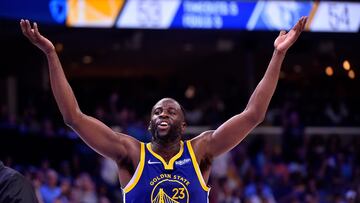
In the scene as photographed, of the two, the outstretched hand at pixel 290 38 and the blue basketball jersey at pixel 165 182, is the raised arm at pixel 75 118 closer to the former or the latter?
the blue basketball jersey at pixel 165 182

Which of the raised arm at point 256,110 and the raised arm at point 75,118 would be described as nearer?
the raised arm at point 75,118

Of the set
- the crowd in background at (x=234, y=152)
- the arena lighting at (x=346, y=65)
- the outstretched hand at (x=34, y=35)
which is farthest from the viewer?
the crowd in background at (x=234, y=152)

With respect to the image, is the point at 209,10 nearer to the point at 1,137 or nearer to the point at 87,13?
the point at 87,13

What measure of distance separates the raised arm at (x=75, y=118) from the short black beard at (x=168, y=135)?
0.13m

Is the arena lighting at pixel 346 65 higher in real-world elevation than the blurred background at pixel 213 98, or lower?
higher

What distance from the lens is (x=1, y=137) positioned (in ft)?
36.9

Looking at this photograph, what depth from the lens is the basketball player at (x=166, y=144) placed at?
164 inches

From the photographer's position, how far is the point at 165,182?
13.9 ft

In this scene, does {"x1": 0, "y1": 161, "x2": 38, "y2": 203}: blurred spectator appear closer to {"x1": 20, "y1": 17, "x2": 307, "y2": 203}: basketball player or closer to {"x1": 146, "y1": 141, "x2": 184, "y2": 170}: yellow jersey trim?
{"x1": 20, "y1": 17, "x2": 307, "y2": 203}: basketball player

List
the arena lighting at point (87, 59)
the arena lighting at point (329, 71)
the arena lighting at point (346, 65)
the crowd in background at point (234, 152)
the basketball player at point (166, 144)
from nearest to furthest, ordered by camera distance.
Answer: the basketball player at point (166, 144) → the arena lighting at point (346, 65) → the crowd in background at point (234, 152) → the arena lighting at point (329, 71) → the arena lighting at point (87, 59)

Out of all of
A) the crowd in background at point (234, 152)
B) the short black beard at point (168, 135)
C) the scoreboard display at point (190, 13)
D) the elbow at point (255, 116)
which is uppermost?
the elbow at point (255, 116)

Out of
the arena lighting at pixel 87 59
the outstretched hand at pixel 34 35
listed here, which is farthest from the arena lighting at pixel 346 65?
the arena lighting at pixel 87 59

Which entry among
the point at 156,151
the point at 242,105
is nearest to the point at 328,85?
the point at 242,105

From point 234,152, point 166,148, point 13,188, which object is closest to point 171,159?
point 166,148
